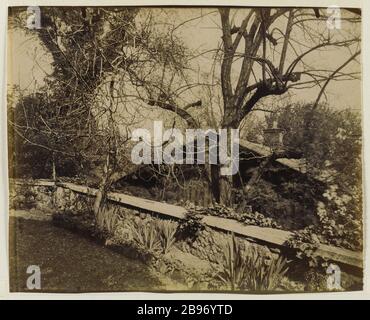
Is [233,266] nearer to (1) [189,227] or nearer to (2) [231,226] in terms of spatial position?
(2) [231,226]

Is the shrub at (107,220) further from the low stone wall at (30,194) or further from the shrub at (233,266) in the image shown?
the shrub at (233,266)

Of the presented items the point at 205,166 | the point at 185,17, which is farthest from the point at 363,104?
the point at 185,17

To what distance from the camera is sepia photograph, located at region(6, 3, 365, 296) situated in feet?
14.0

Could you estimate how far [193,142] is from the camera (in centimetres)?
431

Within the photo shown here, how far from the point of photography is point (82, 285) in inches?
170

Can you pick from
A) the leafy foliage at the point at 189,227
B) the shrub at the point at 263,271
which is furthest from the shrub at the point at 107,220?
the shrub at the point at 263,271

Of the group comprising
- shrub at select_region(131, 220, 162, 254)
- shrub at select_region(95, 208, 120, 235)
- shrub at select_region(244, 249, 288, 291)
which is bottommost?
shrub at select_region(244, 249, 288, 291)

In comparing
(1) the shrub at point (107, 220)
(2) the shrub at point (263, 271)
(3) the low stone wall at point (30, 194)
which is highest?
(3) the low stone wall at point (30, 194)

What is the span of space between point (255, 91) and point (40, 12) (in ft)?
7.04

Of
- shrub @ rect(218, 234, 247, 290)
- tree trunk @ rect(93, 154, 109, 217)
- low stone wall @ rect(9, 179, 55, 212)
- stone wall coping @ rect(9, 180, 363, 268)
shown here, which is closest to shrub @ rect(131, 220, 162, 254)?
stone wall coping @ rect(9, 180, 363, 268)

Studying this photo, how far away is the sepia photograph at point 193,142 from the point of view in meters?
4.27

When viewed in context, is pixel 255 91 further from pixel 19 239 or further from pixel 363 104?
pixel 19 239

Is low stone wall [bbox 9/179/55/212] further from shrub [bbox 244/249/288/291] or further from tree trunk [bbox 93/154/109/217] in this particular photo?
shrub [bbox 244/249/288/291]

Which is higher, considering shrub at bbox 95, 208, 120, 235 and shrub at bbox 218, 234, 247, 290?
shrub at bbox 95, 208, 120, 235
